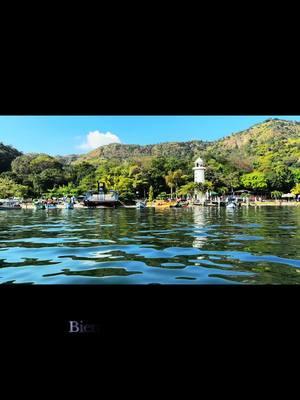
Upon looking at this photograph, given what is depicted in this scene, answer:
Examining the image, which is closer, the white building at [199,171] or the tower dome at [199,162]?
the tower dome at [199,162]

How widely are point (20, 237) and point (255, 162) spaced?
4.52 m

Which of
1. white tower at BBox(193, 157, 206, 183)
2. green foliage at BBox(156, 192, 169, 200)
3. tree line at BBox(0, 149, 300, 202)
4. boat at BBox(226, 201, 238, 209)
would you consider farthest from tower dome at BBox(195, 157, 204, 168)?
boat at BBox(226, 201, 238, 209)

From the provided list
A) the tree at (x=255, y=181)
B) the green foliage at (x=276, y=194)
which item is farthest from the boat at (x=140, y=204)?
the green foliage at (x=276, y=194)

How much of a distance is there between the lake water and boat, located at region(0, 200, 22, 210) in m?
0.43

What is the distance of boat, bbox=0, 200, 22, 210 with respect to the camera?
564 centimetres

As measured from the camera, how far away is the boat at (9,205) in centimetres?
564

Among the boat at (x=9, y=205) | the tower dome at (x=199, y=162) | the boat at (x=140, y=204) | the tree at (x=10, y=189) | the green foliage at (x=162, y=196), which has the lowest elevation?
the boat at (x=140, y=204)

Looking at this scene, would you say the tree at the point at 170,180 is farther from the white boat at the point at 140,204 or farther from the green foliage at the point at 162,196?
the white boat at the point at 140,204

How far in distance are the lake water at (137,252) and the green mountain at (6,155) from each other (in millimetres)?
1078

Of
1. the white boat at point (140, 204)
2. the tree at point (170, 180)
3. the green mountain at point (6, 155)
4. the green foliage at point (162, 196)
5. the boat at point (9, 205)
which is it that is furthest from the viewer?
the green foliage at point (162, 196)

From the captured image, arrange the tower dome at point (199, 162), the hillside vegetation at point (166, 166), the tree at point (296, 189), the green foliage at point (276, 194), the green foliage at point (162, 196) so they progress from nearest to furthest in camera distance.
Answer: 1. the hillside vegetation at point (166, 166)
2. the tree at point (296, 189)
3. the green foliage at point (276, 194)
4. the tower dome at point (199, 162)
5. the green foliage at point (162, 196)

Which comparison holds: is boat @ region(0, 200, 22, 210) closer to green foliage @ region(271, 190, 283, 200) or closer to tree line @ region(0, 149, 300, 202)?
tree line @ region(0, 149, 300, 202)
